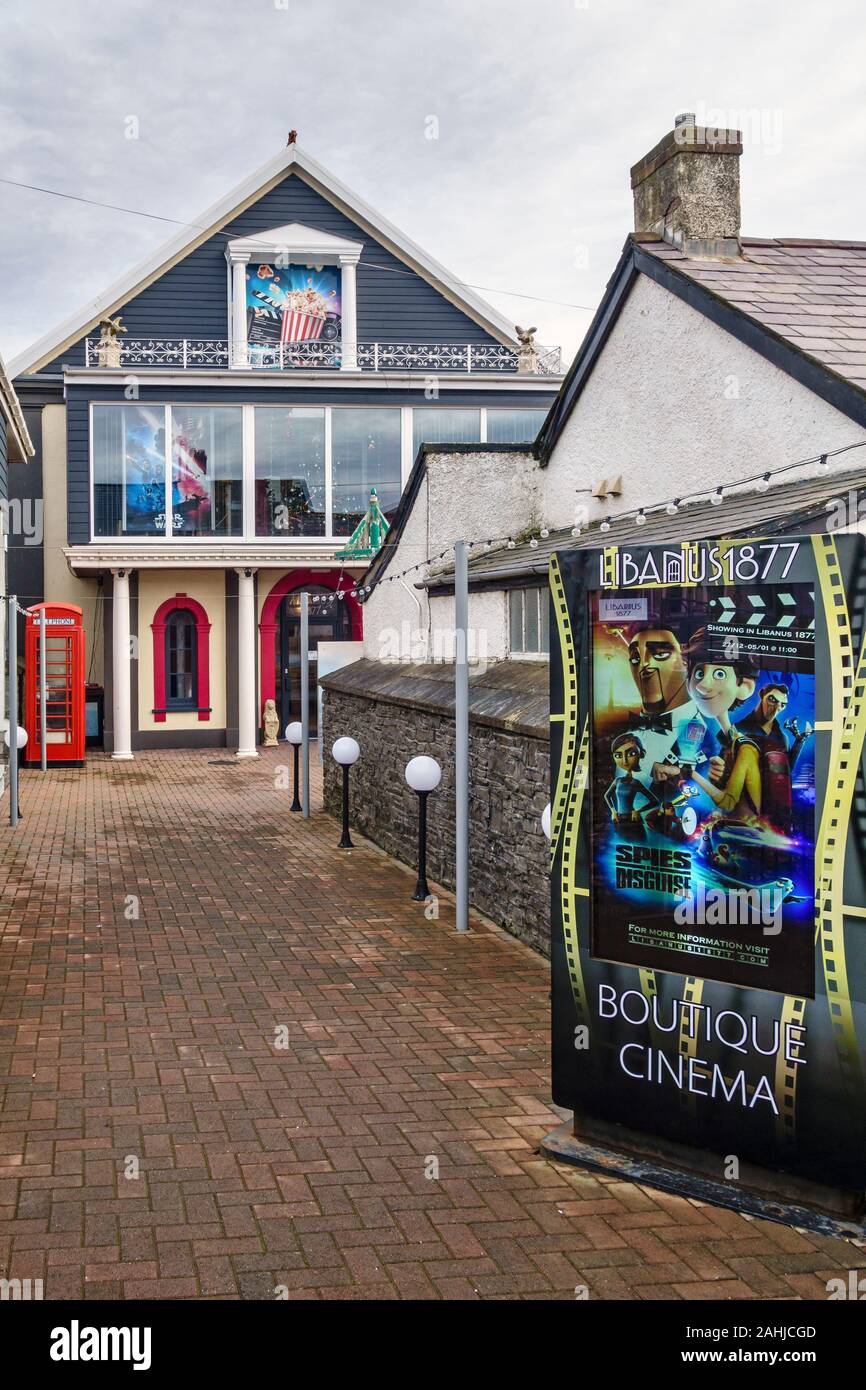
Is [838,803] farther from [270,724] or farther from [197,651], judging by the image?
[197,651]

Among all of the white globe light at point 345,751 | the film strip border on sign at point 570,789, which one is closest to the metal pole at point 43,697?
the white globe light at point 345,751

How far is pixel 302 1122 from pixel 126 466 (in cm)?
1949

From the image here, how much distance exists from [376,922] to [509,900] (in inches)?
44.4

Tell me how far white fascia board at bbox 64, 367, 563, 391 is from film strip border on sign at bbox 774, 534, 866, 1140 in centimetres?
2037

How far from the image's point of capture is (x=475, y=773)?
10.2 meters

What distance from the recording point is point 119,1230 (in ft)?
15.4

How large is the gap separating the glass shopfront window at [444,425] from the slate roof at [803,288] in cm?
1381

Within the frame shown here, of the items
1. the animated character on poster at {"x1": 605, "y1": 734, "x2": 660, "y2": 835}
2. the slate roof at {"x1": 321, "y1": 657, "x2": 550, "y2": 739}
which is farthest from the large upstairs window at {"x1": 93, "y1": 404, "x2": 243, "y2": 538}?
the animated character on poster at {"x1": 605, "y1": 734, "x2": 660, "y2": 835}

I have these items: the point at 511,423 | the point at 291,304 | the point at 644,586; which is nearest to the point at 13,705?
the point at 644,586

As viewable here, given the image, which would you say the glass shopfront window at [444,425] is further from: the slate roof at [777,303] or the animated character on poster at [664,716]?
the animated character on poster at [664,716]

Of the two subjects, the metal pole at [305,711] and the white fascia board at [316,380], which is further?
the white fascia board at [316,380]

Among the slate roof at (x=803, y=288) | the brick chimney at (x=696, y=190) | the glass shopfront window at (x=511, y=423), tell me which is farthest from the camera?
the glass shopfront window at (x=511, y=423)

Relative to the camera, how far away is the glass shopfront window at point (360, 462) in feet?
79.5

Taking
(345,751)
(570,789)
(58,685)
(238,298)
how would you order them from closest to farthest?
1. (570,789)
2. (345,751)
3. (58,685)
4. (238,298)
